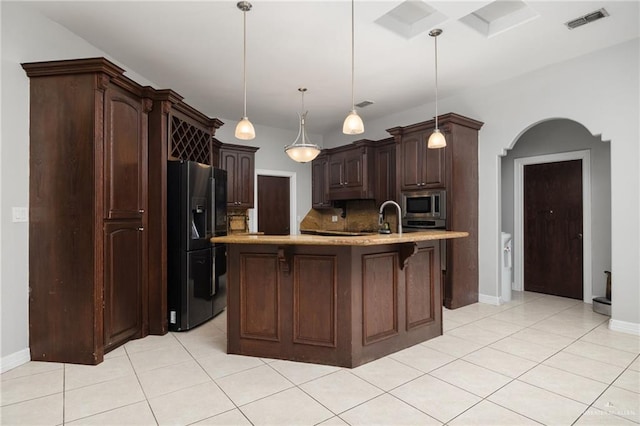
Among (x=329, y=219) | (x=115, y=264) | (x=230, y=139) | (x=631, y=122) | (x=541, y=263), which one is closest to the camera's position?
(x=115, y=264)

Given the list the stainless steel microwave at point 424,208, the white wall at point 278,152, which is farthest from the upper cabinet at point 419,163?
the white wall at point 278,152

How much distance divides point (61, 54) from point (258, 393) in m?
3.31

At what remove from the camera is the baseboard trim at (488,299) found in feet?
14.9

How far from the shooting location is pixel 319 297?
2.71m

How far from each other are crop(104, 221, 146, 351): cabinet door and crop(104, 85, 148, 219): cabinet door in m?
0.16

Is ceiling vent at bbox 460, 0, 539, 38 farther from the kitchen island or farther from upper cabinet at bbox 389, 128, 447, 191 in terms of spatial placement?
the kitchen island

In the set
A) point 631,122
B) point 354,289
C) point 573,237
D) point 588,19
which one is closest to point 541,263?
point 573,237

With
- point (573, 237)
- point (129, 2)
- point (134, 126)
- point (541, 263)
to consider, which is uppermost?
point (129, 2)

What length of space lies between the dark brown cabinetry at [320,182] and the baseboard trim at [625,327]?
440 cm

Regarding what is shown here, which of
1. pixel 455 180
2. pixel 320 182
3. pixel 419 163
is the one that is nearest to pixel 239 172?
pixel 320 182

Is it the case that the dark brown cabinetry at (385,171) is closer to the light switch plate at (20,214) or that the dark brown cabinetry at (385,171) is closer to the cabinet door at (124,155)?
the cabinet door at (124,155)

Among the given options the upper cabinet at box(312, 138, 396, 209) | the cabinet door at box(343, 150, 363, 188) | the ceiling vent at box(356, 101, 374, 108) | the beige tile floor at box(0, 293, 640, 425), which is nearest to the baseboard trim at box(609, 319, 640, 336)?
the beige tile floor at box(0, 293, 640, 425)

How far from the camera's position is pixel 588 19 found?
3.12m

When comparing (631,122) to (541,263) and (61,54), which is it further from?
(61,54)
